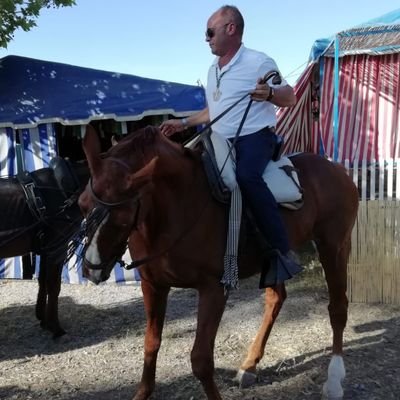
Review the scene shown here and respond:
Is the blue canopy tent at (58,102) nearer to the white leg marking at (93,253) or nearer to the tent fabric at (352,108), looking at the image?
the tent fabric at (352,108)

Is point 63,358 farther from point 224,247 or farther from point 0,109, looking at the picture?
point 0,109

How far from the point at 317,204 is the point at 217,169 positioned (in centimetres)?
118

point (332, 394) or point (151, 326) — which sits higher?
point (151, 326)

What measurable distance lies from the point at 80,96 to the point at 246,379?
15.2ft

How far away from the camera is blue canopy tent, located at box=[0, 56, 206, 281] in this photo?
6.34 metres

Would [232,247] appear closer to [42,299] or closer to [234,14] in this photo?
[234,14]

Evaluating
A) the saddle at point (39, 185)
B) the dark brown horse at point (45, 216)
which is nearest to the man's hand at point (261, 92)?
the dark brown horse at point (45, 216)

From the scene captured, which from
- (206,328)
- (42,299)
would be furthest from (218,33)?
(42,299)

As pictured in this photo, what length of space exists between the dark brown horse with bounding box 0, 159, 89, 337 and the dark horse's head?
7.25ft

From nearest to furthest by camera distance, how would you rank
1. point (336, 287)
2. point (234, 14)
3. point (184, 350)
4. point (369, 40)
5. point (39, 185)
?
point (234, 14) < point (336, 287) < point (184, 350) < point (39, 185) < point (369, 40)

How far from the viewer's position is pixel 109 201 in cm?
224

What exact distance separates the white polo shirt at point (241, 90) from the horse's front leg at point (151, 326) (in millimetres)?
1156

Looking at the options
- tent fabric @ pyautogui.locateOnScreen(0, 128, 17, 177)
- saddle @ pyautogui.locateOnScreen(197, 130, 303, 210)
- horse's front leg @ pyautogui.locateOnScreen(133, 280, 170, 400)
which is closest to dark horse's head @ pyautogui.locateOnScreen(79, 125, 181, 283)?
saddle @ pyautogui.locateOnScreen(197, 130, 303, 210)

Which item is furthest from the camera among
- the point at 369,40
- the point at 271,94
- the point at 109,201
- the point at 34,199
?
the point at 369,40
